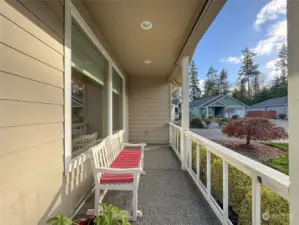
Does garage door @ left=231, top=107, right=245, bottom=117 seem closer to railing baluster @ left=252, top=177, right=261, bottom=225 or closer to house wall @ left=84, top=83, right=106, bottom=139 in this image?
railing baluster @ left=252, top=177, right=261, bottom=225

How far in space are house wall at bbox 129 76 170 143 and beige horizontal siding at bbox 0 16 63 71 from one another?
577 cm

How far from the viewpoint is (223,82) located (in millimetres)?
2043

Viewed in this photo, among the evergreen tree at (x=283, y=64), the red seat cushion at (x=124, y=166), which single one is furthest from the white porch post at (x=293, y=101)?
the red seat cushion at (x=124, y=166)

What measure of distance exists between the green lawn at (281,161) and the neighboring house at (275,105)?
205mm

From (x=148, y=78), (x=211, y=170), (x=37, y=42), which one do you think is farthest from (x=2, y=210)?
(x=148, y=78)

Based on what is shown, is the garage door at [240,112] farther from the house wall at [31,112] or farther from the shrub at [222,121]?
the house wall at [31,112]

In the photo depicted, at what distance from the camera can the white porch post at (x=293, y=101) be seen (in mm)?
1043

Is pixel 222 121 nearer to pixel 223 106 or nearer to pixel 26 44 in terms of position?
pixel 223 106

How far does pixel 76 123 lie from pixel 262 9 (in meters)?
2.28

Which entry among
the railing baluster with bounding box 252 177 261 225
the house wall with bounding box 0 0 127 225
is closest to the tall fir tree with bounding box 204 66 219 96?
the railing baluster with bounding box 252 177 261 225

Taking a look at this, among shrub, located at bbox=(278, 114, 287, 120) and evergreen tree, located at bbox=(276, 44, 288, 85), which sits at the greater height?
evergreen tree, located at bbox=(276, 44, 288, 85)

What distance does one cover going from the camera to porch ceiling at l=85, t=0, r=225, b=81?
264cm

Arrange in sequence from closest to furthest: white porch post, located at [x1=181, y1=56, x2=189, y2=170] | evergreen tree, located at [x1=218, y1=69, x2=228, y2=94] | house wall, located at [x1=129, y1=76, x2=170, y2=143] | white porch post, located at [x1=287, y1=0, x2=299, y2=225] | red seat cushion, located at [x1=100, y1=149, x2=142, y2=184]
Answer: white porch post, located at [x1=287, y1=0, x2=299, y2=225]
evergreen tree, located at [x1=218, y1=69, x2=228, y2=94]
red seat cushion, located at [x1=100, y1=149, x2=142, y2=184]
white porch post, located at [x1=181, y1=56, x2=189, y2=170]
house wall, located at [x1=129, y1=76, x2=170, y2=143]

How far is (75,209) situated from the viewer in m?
2.42
